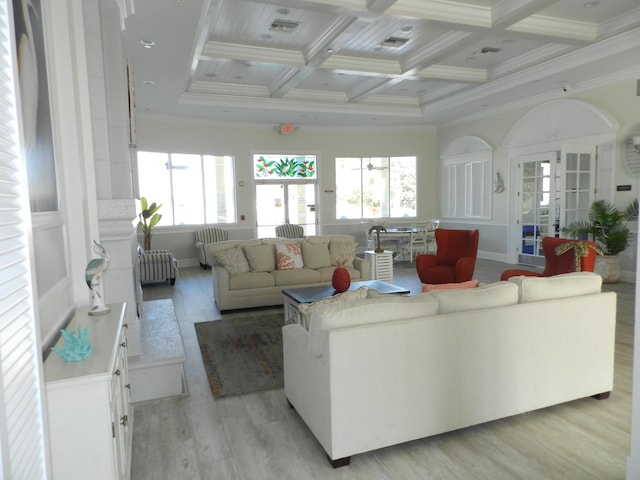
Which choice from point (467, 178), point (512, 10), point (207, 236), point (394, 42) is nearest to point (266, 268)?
point (394, 42)

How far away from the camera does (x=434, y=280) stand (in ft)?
19.3

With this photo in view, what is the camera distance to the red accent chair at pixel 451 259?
18.8 feet

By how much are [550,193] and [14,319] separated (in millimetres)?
8828

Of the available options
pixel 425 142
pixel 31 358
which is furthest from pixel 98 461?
pixel 425 142

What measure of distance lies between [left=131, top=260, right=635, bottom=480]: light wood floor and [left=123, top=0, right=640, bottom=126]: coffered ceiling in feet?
12.0

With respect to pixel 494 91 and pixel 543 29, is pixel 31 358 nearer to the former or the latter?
pixel 543 29

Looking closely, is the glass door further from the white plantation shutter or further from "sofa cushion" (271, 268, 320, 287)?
the white plantation shutter

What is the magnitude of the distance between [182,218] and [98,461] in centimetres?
891

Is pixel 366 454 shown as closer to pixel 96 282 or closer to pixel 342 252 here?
pixel 96 282

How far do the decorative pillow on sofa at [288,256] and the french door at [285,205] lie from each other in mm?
4708

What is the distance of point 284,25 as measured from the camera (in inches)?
222

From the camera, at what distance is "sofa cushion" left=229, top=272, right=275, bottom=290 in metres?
5.77

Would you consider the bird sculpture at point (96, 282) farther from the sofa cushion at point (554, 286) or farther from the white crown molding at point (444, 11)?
the white crown molding at point (444, 11)

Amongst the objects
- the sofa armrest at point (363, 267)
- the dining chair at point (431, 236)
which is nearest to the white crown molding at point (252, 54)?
the sofa armrest at point (363, 267)
